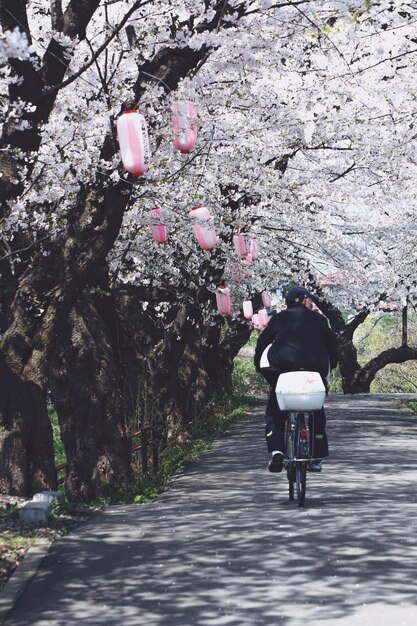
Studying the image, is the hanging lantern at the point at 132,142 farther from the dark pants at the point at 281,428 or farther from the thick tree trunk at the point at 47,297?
the dark pants at the point at 281,428

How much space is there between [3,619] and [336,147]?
1726cm

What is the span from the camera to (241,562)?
26.0 ft

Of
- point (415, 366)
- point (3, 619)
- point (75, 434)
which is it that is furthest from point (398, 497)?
point (415, 366)

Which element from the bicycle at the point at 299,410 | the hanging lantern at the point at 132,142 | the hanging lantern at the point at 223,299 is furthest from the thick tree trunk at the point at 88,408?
the hanging lantern at the point at 223,299

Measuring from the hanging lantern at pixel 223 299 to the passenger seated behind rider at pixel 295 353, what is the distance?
41.5 ft

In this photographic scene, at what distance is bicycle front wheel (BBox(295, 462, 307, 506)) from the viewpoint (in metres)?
10.4

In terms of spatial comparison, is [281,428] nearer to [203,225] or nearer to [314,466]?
[314,466]

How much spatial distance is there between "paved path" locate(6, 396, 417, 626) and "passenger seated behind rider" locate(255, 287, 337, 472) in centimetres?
65

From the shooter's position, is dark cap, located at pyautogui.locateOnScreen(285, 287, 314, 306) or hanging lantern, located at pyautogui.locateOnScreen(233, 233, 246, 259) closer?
dark cap, located at pyautogui.locateOnScreen(285, 287, 314, 306)

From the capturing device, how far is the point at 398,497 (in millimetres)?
11617

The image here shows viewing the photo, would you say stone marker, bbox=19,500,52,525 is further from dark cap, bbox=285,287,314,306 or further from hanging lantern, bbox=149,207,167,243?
hanging lantern, bbox=149,207,167,243

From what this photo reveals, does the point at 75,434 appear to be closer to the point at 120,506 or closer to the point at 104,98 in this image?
the point at 120,506

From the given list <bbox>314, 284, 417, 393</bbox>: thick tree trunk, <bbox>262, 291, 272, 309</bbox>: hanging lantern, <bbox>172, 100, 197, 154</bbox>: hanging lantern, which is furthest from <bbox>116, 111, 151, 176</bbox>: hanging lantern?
<bbox>314, 284, 417, 393</bbox>: thick tree trunk

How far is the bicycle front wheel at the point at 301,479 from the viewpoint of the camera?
10.4 m
